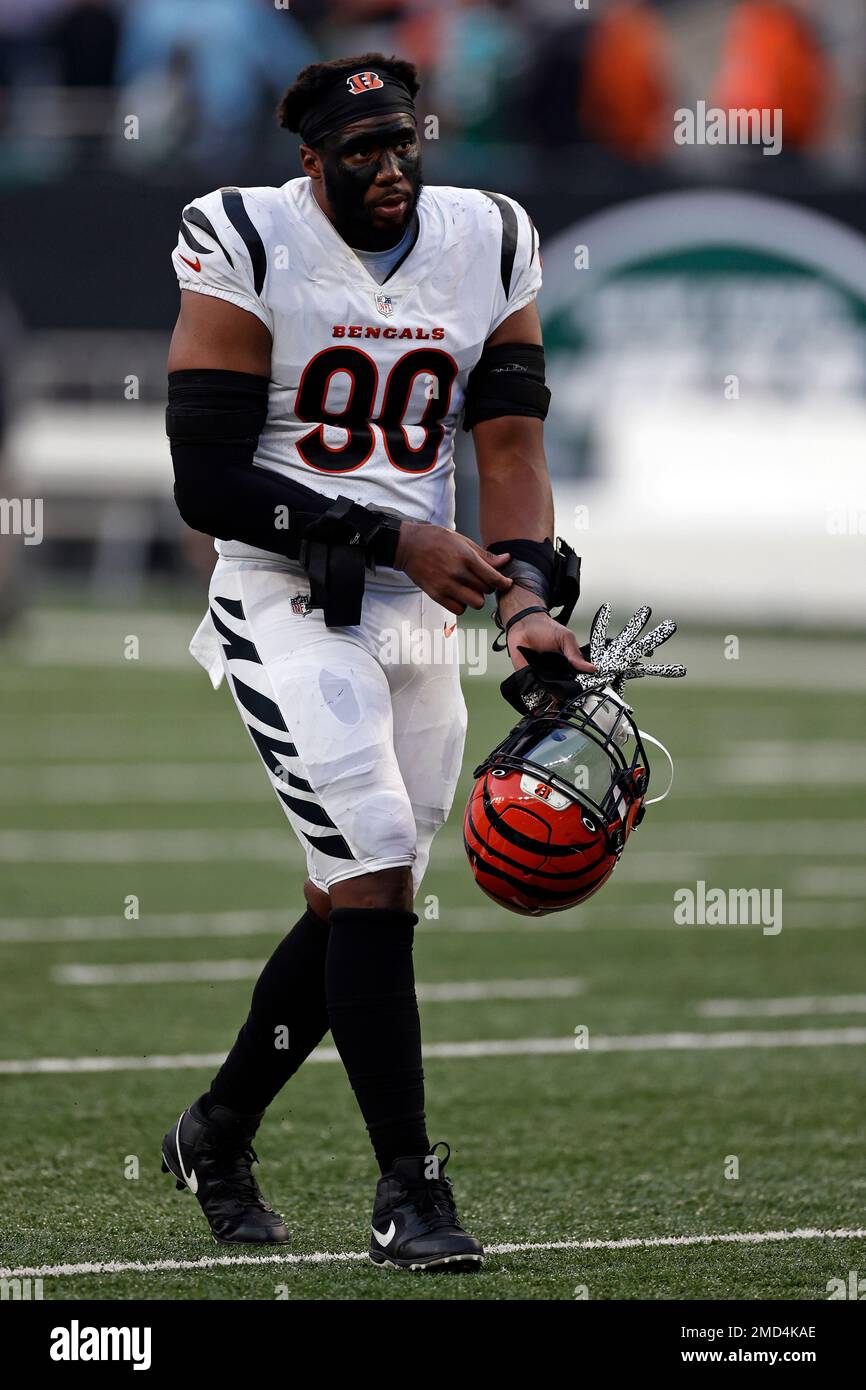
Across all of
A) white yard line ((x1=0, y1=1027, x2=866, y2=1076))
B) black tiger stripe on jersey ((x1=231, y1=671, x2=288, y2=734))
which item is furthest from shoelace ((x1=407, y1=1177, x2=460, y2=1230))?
white yard line ((x1=0, y1=1027, x2=866, y2=1076))

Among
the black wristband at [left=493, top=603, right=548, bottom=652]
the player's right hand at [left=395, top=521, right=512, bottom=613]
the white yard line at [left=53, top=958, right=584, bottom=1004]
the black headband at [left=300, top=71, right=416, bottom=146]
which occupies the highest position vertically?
the black headband at [left=300, top=71, right=416, bottom=146]

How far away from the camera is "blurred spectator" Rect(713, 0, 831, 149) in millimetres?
17312

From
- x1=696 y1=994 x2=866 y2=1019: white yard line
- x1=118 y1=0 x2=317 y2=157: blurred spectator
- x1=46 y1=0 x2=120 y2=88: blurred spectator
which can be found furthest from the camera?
x1=46 y1=0 x2=120 y2=88: blurred spectator

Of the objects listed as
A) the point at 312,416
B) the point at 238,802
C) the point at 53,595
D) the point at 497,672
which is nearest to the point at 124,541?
the point at 53,595

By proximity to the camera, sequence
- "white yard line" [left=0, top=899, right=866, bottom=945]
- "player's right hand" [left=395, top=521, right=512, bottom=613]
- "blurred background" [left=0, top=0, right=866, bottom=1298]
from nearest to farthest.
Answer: "player's right hand" [left=395, top=521, right=512, bottom=613] < "white yard line" [left=0, top=899, right=866, bottom=945] < "blurred background" [left=0, top=0, right=866, bottom=1298]

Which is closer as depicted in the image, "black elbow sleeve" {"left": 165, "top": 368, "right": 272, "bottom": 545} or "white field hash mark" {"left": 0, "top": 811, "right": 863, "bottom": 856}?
"black elbow sleeve" {"left": 165, "top": 368, "right": 272, "bottom": 545}

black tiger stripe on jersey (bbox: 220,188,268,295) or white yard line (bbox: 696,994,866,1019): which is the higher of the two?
black tiger stripe on jersey (bbox: 220,188,268,295)

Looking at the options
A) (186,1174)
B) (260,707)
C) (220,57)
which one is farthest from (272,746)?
(220,57)

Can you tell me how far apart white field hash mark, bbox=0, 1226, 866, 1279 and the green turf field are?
0.04 feet

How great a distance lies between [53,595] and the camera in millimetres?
19547

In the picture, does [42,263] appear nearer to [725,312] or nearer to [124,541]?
[124,541]

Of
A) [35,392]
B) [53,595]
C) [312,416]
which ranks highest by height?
[35,392]

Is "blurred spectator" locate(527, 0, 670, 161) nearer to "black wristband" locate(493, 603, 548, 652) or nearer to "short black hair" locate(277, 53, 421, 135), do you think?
"short black hair" locate(277, 53, 421, 135)

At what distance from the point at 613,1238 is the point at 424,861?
0.80 metres
